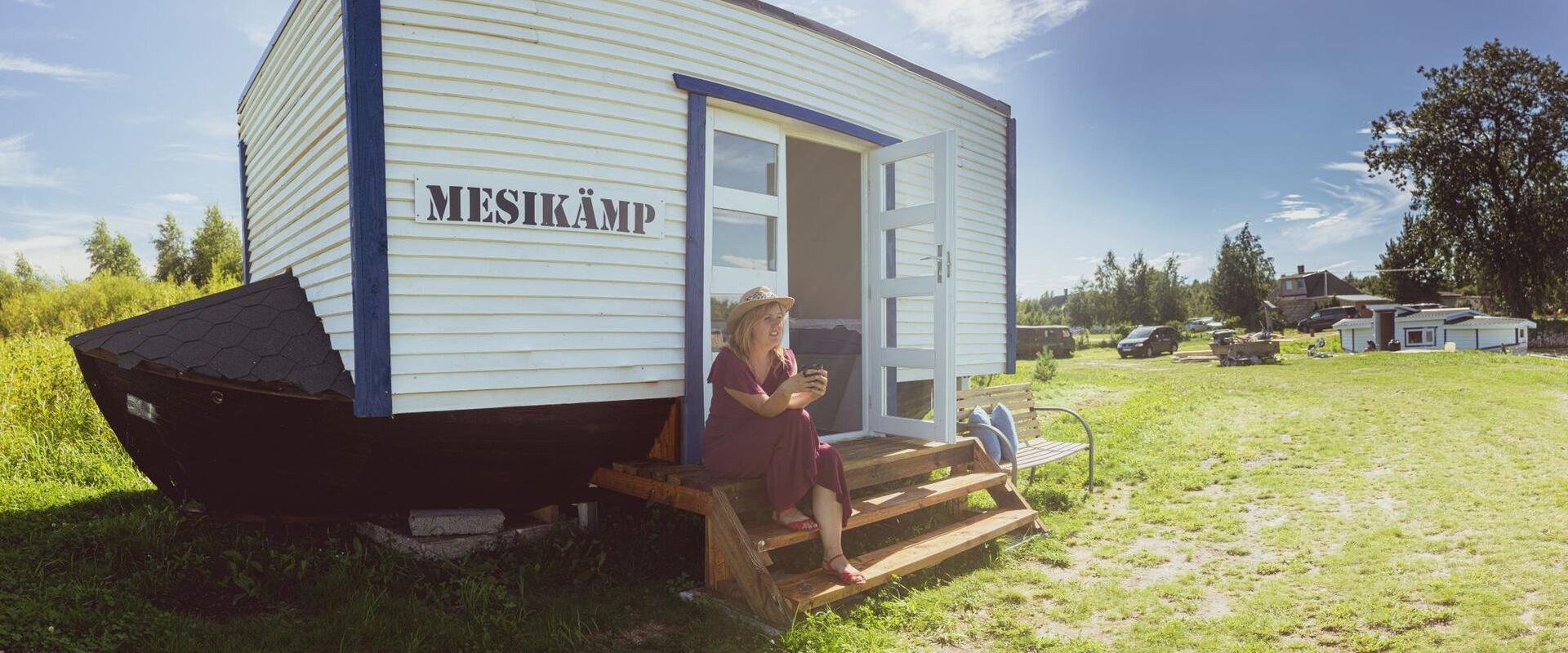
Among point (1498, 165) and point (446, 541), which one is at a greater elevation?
point (1498, 165)

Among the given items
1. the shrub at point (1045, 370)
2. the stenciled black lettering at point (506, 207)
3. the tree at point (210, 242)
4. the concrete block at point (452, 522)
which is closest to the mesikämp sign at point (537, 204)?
the stenciled black lettering at point (506, 207)

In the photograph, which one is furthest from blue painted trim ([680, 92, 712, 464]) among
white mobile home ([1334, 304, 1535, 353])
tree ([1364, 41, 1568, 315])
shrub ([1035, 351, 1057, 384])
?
tree ([1364, 41, 1568, 315])

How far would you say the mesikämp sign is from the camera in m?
3.94

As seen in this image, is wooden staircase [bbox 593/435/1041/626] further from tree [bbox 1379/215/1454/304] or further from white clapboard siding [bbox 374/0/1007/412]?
tree [bbox 1379/215/1454/304]

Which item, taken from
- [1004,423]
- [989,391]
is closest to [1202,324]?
[989,391]

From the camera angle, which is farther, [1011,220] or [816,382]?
[1011,220]

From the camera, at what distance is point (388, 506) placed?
4555mm

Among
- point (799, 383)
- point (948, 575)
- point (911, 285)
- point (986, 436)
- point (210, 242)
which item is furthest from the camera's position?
point (210, 242)

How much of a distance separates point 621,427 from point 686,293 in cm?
85

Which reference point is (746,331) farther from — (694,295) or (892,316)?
(892,316)

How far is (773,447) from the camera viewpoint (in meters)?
4.04

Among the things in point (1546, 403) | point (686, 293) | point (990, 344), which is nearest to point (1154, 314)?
point (1546, 403)

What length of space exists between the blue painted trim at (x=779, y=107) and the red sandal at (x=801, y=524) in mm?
2443

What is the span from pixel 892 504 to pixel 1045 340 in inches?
1084
